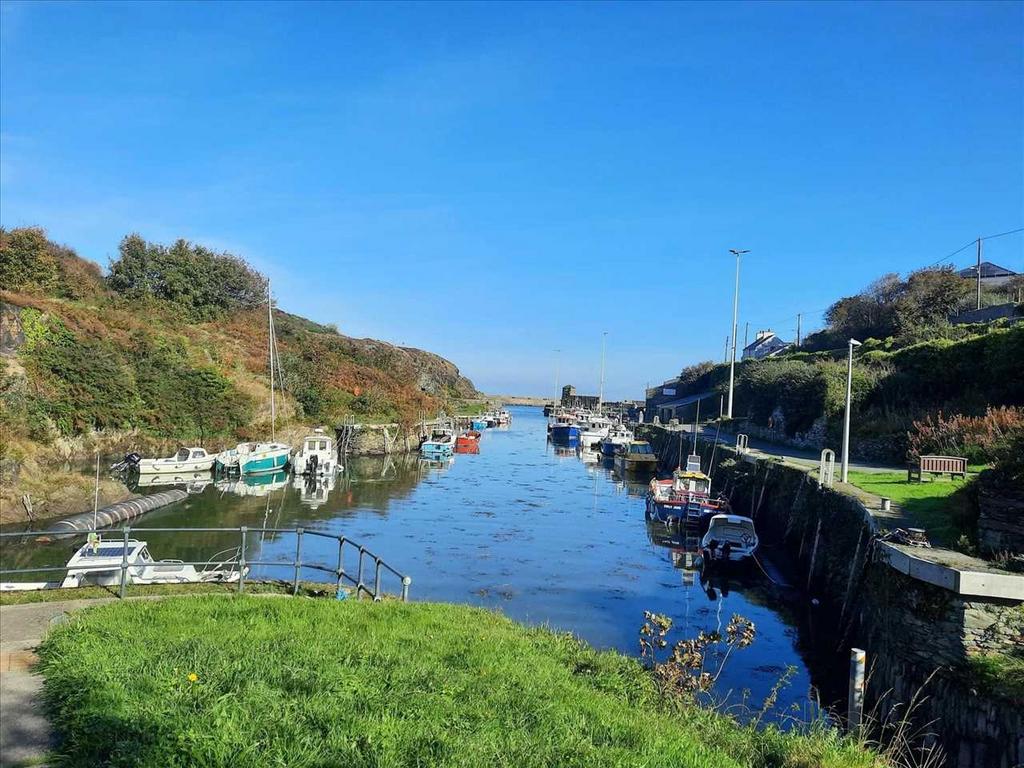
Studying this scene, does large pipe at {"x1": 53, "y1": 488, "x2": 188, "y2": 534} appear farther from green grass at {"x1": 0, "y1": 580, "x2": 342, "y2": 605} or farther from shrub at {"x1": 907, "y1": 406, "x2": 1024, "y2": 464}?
shrub at {"x1": 907, "y1": 406, "x2": 1024, "y2": 464}

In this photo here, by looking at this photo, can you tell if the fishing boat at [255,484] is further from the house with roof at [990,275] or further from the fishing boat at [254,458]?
the house with roof at [990,275]

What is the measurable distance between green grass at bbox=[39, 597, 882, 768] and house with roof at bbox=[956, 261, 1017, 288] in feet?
212

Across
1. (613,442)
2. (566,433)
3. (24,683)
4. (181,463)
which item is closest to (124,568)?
(24,683)

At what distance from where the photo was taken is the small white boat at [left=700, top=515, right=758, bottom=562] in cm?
2502

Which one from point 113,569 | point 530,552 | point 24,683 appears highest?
point 24,683

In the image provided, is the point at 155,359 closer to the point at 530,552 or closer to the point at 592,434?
the point at 530,552

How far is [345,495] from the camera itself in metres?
39.4

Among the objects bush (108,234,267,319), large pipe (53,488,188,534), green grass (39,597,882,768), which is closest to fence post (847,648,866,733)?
green grass (39,597,882,768)

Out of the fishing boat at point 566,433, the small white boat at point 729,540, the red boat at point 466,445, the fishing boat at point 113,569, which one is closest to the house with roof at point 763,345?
the fishing boat at point 566,433

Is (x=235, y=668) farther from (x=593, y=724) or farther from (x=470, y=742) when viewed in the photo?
(x=593, y=724)

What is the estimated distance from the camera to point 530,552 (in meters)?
26.2

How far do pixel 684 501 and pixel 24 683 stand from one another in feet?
91.7

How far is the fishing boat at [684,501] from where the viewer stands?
101 ft

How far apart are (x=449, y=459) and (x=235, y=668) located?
56.0m
